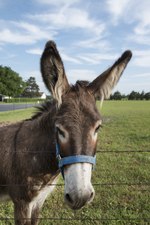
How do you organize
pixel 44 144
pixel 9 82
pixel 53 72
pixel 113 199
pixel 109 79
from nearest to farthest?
pixel 53 72 < pixel 109 79 < pixel 44 144 < pixel 113 199 < pixel 9 82

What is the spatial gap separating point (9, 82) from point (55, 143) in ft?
281

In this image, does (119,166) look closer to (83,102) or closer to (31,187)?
(31,187)

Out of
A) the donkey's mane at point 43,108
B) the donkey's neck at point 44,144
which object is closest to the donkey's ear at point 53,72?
the donkey's neck at point 44,144

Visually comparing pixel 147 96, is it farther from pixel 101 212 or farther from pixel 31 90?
pixel 101 212

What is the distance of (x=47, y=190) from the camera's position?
11.6 ft

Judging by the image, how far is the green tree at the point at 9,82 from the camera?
84.4 m

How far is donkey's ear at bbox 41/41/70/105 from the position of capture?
2576 mm

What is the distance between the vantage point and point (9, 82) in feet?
280

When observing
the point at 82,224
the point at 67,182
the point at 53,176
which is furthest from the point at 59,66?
the point at 82,224

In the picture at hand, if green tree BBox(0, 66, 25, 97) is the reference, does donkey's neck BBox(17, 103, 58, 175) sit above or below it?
below

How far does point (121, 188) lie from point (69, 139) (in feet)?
13.5

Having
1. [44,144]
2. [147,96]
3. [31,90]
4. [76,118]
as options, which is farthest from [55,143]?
[31,90]

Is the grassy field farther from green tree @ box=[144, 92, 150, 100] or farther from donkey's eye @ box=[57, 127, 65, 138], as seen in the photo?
green tree @ box=[144, 92, 150, 100]

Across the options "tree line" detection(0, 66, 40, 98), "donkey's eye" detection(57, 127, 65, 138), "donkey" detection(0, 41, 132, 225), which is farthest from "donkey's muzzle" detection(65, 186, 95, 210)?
"tree line" detection(0, 66, 40, 98)
